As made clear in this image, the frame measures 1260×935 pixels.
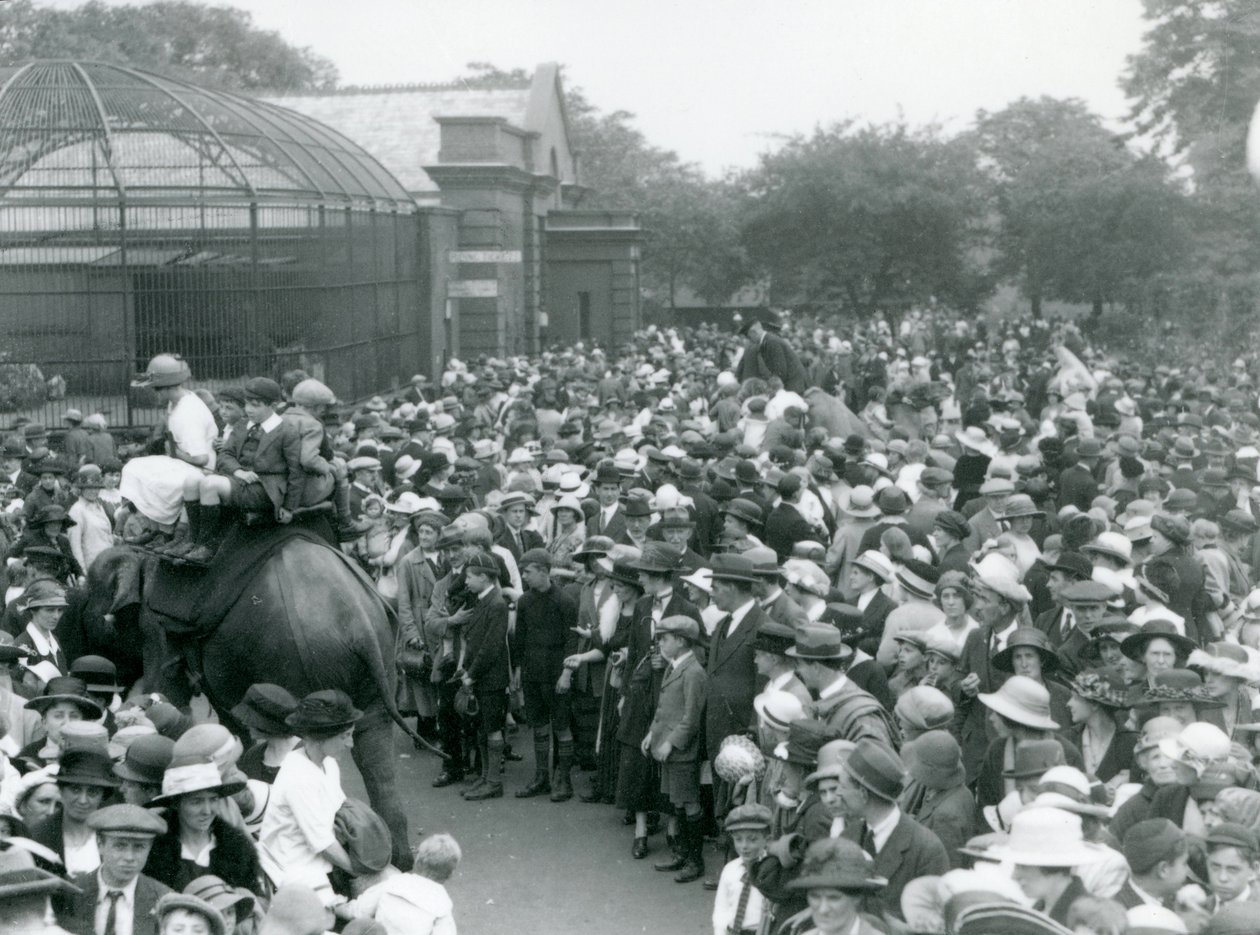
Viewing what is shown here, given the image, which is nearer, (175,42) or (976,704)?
(976,704)

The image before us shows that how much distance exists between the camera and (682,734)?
9.20m

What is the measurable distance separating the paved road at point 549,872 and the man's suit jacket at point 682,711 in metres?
0.83

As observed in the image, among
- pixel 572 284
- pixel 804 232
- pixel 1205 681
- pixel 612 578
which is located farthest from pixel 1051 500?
pixel 804 232

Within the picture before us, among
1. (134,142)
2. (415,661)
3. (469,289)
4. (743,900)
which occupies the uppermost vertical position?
(134,142)

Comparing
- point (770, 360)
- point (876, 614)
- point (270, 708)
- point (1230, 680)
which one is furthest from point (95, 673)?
point (770, 360)

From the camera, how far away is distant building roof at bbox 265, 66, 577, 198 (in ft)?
120

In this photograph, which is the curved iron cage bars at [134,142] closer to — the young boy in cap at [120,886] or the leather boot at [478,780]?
the leather boot at [478,780]

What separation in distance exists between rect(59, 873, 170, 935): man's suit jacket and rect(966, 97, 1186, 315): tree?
2753 centimetres

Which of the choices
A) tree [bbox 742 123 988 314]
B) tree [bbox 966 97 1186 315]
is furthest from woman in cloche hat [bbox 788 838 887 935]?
tree [bbox 742 123 988 314]

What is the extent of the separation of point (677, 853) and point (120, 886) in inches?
174

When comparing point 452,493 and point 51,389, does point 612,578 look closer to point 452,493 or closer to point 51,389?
point 452,493

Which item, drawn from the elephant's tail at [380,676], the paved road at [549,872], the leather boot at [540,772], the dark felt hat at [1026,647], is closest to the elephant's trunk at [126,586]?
the elephant's tail at [380,676]

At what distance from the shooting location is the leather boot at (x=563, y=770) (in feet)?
35.7

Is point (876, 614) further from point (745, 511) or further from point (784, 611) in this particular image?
point (745, 511)
